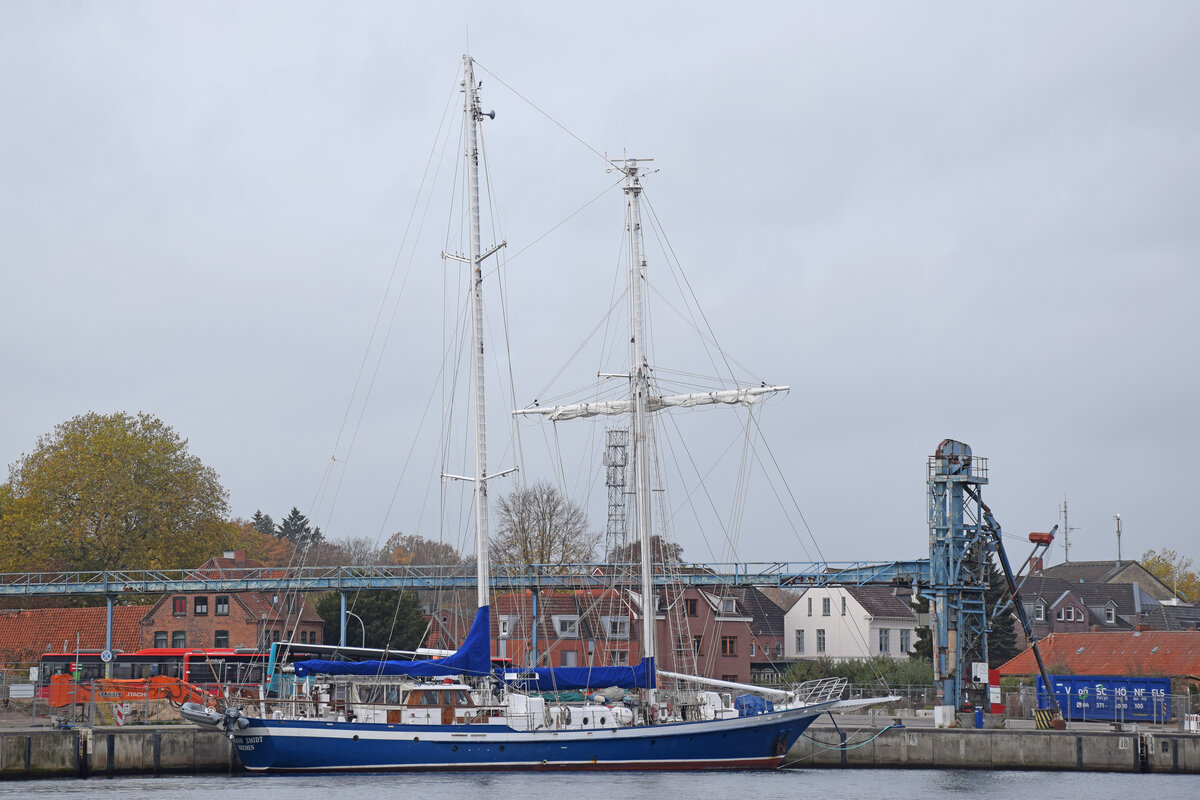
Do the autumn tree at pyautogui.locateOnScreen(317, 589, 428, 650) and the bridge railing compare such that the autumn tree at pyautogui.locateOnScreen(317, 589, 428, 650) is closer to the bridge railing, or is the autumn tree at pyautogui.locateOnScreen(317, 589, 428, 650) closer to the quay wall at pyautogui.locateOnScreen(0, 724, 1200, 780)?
the bridge railing

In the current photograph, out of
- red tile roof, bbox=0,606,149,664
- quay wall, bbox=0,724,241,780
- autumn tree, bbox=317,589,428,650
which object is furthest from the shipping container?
red tile roof, bbox=0,606,149,664

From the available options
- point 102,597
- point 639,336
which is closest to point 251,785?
point 639,336

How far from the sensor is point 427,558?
123 m

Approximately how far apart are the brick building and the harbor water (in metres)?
38.4

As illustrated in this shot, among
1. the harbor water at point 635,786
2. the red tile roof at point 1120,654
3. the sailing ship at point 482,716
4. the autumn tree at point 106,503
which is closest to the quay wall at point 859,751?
the harbor water at point 635,786

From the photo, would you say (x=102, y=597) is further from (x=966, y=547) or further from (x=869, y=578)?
(x=966, y=547)

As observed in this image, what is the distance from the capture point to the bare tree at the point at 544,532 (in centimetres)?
9419

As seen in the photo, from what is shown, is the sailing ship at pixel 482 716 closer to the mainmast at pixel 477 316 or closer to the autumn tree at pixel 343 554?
the mainmast at pixel 477 316

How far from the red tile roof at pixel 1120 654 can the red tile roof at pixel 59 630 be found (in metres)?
56.0

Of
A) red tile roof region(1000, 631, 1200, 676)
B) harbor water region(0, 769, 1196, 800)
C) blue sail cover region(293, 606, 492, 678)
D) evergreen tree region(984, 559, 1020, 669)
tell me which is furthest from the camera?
evergreen tree region(984, 559, 1020, 669)

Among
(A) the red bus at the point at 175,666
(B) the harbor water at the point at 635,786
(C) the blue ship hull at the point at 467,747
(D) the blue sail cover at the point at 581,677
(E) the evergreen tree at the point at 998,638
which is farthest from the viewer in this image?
(E) the evergreen tree at the point at 998,638

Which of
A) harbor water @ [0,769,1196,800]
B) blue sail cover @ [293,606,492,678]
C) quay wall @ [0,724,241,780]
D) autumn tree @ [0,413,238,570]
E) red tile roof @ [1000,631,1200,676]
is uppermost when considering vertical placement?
autumn tree @ [0,413,238,570]

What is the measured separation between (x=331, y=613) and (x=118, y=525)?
59.2ft

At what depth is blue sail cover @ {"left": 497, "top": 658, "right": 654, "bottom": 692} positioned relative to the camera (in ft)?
160
